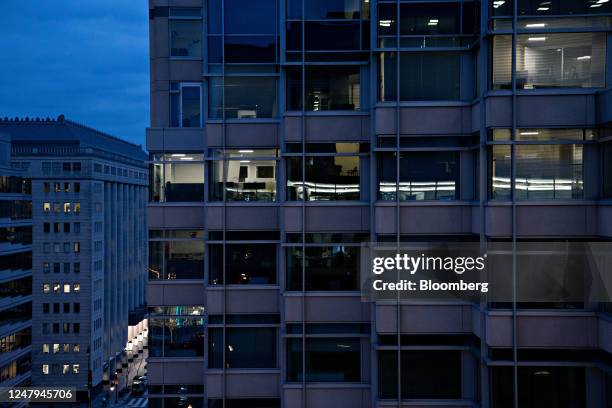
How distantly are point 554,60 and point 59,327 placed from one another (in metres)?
90.7

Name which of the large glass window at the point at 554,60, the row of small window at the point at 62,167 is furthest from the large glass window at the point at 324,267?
the row of small window at the point at 62,167

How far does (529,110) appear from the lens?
13688 millimetres

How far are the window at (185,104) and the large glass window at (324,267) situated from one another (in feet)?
19.3

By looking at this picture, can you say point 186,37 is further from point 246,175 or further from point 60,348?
point 60,348

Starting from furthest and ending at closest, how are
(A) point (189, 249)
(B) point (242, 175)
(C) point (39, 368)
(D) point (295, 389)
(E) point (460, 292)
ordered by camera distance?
(C) point (39, 368)
(A) point (189, 249)
(B) point (242, 175)
(D) point (295, 389)
(E) point (460, 292)

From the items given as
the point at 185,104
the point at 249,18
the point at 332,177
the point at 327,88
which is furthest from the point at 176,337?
the point at 249,18

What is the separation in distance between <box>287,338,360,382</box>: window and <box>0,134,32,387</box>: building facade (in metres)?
60.3

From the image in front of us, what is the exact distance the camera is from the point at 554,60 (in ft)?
45.1

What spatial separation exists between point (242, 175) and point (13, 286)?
63.5m

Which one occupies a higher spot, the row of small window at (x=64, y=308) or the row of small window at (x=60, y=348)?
the row of small window at (x=64, y=308)

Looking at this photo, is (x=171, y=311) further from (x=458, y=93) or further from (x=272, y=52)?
(x=458, y=93)

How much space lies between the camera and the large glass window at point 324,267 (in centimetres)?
1606

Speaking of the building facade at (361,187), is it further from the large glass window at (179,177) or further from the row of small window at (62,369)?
the row of small window at (62,369)

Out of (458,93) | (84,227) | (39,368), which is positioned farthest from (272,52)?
(39,368)
